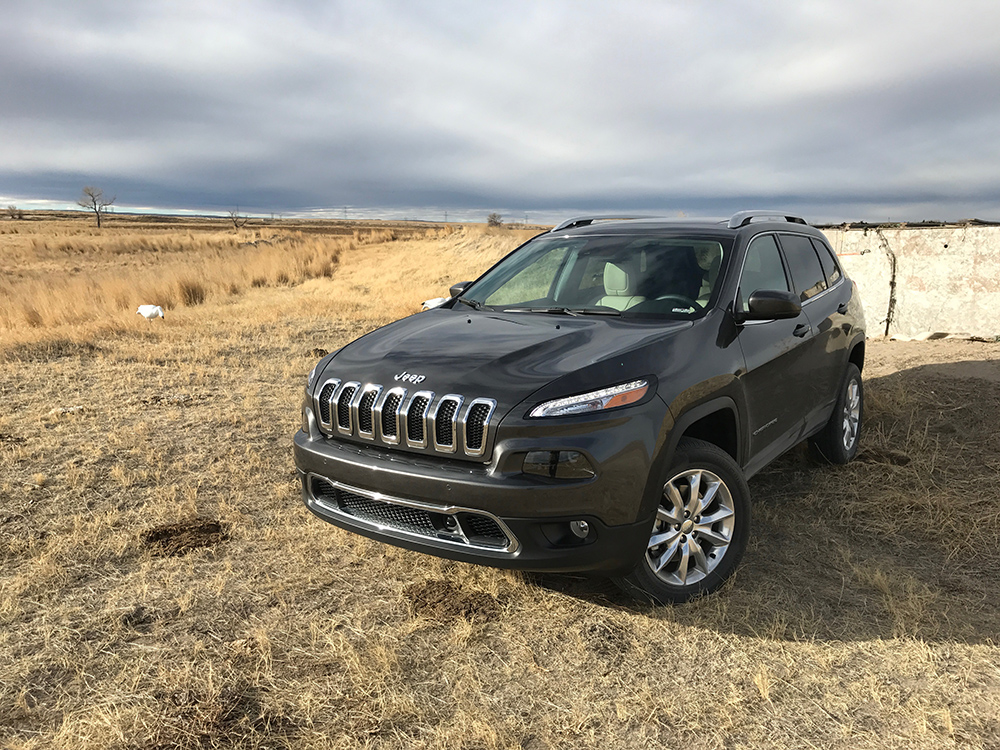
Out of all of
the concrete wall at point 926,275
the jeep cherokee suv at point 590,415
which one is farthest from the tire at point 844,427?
the concrete wall at point 926,275

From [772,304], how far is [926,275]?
8.14 metres

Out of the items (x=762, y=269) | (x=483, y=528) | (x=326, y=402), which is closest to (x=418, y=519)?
(x=483, y=528)

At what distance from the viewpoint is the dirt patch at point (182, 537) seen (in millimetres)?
3979

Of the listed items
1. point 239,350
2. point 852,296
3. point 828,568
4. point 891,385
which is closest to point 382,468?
point 828,568

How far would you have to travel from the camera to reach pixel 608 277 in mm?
4270

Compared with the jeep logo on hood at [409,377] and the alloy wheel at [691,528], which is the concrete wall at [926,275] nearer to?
the alloy wheel at [691,528]

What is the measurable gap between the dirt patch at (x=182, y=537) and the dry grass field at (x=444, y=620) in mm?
17

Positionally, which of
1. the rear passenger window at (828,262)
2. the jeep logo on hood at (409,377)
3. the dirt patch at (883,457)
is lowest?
the dirt patch at (883,457)

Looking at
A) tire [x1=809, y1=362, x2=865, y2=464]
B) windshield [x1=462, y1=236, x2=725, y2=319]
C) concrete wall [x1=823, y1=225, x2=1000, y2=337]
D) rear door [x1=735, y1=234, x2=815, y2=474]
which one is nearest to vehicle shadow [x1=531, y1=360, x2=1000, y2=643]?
tire [x1=809, y1=362, x2=865, y2=464]

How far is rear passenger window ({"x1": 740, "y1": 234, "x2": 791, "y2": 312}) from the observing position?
3.96m

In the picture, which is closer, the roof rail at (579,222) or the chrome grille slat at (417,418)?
the chrome grille slat at (417,418)

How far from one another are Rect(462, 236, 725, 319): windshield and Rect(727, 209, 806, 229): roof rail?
0.26m

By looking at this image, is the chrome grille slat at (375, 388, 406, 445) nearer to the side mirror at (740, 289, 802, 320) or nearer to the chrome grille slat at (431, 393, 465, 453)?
the chrome grille slat at (431, 393, 465, 453)

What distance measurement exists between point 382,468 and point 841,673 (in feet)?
6.73
